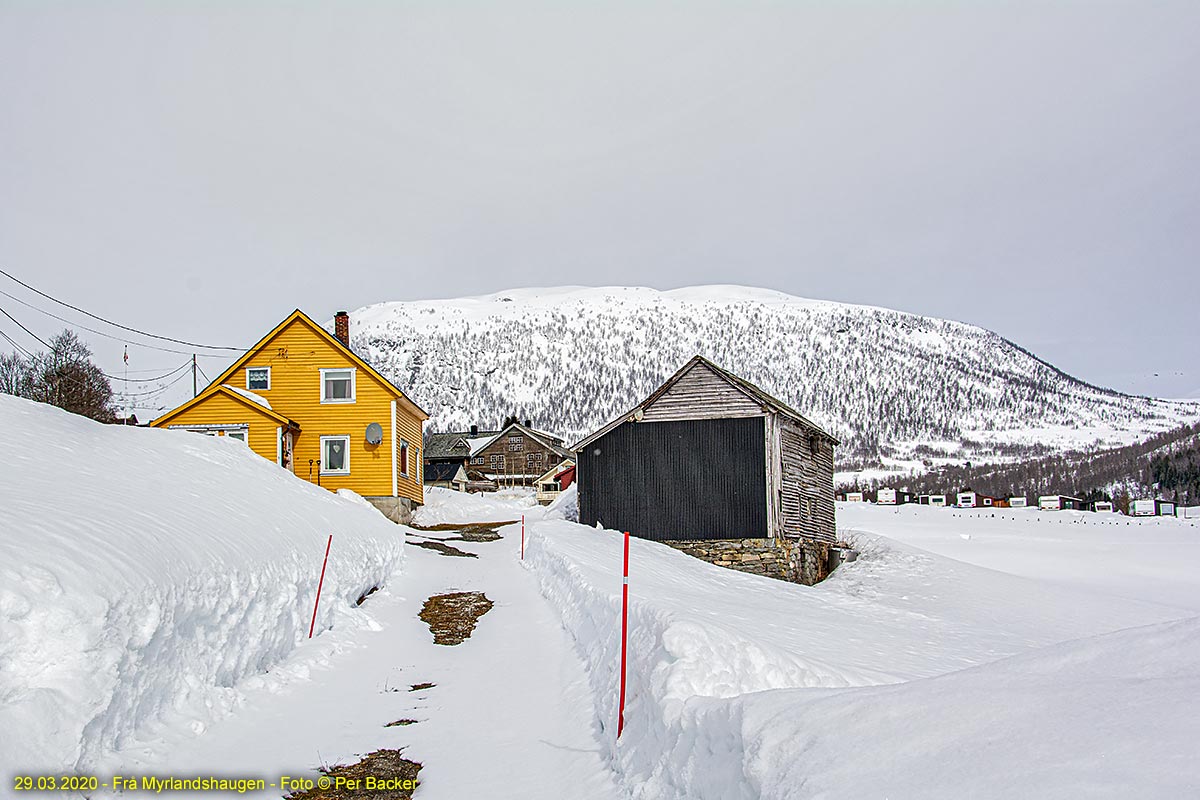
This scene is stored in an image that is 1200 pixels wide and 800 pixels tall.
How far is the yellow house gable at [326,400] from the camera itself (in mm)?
34750

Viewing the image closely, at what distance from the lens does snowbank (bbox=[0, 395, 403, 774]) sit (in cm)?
583

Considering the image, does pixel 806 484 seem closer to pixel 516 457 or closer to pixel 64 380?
pixel 64 380

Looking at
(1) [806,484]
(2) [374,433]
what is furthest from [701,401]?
(2) [374,433]

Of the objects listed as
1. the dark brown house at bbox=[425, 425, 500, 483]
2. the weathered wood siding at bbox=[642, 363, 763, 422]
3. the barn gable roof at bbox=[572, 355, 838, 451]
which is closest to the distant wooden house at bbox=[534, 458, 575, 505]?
the dark brown house at bbox=[425, 425, 500, 483]

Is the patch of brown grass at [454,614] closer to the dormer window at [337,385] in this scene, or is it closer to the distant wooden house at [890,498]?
the dormer window at [337,385]

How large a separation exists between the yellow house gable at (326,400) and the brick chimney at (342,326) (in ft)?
7.70

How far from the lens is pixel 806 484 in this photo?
106ft

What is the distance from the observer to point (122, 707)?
668 cm

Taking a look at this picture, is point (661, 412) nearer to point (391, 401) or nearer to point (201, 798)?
point (391, 401)

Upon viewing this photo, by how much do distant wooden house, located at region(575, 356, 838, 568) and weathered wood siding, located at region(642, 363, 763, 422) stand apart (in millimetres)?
37

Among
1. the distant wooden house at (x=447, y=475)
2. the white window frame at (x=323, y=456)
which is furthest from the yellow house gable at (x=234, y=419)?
the distant wooden house at (x=447, y=475)

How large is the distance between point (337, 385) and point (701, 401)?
16.1m

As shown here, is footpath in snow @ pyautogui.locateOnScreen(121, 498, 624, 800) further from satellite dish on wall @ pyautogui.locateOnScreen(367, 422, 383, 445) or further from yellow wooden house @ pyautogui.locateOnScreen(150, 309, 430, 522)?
yellow wooden house @ pyautogui.locateOnScreen(150, 309, 430, 522)

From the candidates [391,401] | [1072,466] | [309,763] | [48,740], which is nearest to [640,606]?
[309,763]
